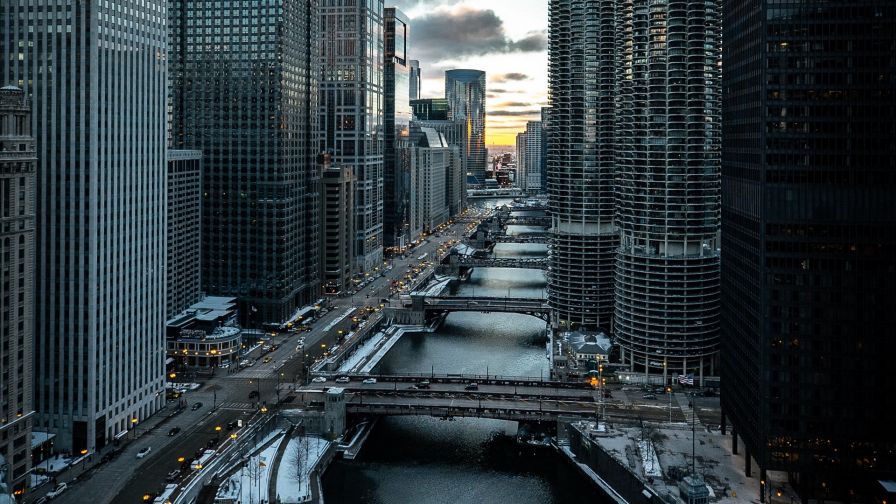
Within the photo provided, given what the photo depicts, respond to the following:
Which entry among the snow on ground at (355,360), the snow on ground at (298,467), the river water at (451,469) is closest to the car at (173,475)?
the snow on ground at (298,467)

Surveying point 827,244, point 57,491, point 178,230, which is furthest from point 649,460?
point 178,230

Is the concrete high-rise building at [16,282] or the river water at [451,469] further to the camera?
the river water at [451,469]

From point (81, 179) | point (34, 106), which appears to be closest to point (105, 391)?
point (81, 179)

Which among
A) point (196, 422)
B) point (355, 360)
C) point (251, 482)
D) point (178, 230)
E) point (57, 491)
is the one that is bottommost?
point (251, 482)

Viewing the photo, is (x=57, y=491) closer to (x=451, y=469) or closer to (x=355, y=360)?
(x=451, y=469)

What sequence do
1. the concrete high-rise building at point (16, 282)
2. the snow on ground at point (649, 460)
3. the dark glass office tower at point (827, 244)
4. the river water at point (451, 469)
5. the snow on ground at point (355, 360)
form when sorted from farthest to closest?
1. the snow on ground at point (355, 360)
2. the river water at point (451, 469)
3. the snow on ground at point (649, 460)
4. the dark glass office tower at point (827, 244)
5. the concrete high-rise building at point (16, 282)

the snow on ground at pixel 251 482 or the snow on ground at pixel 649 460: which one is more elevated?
the snow on ground at pixel 649 460

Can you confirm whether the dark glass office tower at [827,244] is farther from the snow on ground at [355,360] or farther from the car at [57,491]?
the snow on ground at [355,360]
